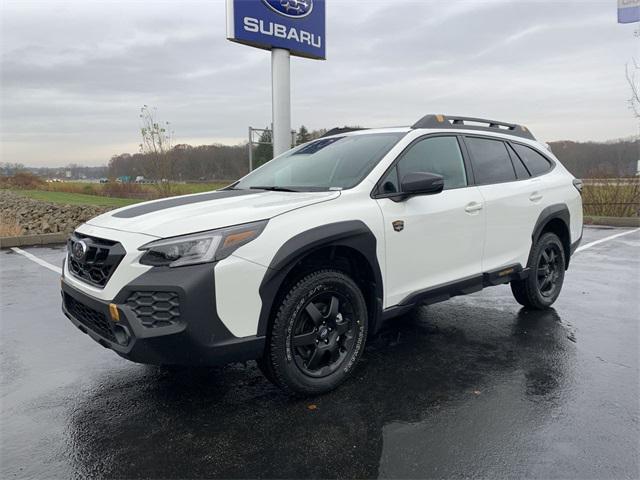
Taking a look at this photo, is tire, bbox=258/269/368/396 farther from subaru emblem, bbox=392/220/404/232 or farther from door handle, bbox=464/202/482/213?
door handle, bbox=464/202/482/213

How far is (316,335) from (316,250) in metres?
0.57

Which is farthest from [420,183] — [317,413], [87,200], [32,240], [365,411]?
[87,200]

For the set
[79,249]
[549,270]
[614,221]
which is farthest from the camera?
A: [614,221]

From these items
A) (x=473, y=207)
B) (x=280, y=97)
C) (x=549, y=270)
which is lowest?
(x=549, y=270)

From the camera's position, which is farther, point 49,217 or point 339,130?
point 49,217

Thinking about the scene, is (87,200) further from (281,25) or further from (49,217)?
(281,25)

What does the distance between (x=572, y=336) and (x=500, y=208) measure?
1353mm

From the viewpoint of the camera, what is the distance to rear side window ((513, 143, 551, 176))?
512 centimetres

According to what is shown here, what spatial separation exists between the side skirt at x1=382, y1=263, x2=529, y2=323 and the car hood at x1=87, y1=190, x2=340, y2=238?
1.00 metres

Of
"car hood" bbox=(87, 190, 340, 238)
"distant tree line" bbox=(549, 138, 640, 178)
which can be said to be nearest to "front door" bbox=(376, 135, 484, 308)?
"car hood" bbox=(87, 190, 340, 238)

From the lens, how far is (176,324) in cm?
269

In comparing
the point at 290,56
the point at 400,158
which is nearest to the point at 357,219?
the point at 400,158

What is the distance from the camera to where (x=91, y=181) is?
40.6 m

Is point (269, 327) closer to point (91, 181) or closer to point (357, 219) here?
point (357, 219)
